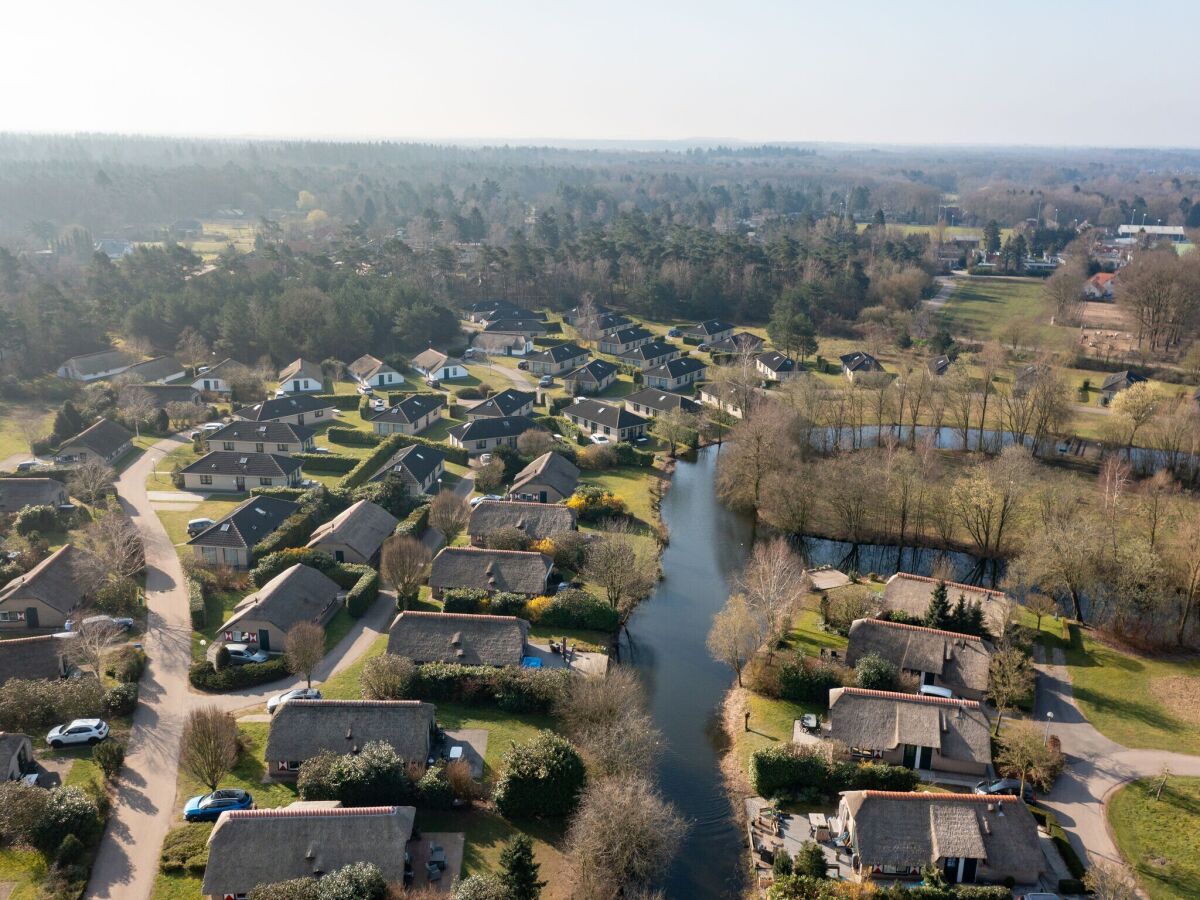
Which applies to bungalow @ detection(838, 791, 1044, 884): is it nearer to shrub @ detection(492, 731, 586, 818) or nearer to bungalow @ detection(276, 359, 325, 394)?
shrub @ detection(492, 731, 586, 818)

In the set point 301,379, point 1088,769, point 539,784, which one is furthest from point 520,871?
point 301,379

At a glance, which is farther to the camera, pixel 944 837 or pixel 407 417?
pixel 407 417

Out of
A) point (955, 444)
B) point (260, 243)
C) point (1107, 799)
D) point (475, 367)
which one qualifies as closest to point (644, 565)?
point (1107, 799)

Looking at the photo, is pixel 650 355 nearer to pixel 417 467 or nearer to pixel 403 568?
pixel 417 467

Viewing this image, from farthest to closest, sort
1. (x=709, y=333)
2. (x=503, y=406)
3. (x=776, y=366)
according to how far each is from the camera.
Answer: (x=709, y=333) → (x=776, y=366) → (x=503, y=406)

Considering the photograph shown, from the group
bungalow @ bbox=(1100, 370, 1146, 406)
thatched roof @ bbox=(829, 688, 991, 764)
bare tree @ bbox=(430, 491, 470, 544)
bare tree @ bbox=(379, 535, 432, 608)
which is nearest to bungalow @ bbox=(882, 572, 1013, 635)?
thatched roof @ bbox=(829, 688, 991, 764)

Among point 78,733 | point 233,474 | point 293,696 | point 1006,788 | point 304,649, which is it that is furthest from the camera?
point 233,474

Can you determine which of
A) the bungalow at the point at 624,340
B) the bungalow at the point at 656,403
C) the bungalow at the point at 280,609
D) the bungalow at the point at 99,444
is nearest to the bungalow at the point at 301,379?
the bungalow at the point at 99,444
